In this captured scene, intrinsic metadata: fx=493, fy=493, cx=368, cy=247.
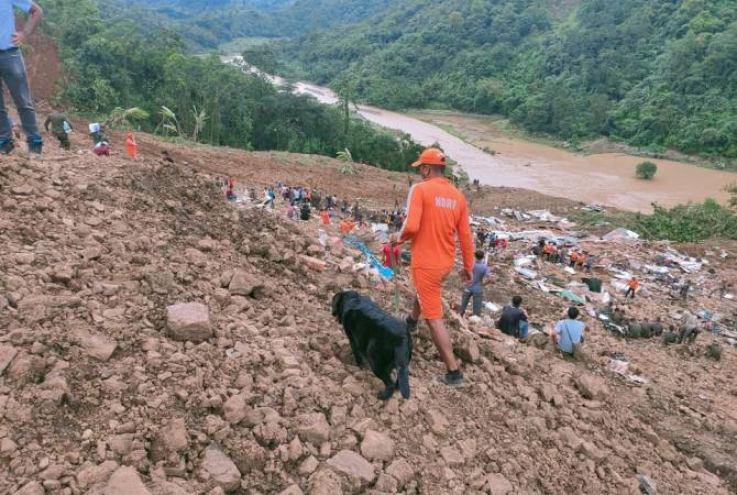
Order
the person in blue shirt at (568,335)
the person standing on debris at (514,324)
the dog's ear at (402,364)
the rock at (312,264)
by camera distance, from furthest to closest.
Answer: the person standing on debris at (514,324) → the person in blue shirt at (568,335) → the rock at (312,264) → the dog's ear at (402,364)

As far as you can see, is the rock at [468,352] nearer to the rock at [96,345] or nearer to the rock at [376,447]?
the rock at [376,447]

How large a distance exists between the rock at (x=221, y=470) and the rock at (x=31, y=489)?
20.8 inches

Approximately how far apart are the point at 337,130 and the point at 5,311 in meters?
Answer: 26.3

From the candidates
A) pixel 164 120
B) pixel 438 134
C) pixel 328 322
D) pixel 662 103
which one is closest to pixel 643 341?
pixel 328 322

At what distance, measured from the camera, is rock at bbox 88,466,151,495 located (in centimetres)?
167

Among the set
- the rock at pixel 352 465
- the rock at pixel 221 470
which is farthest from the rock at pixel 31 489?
the rock at pixel 352 465

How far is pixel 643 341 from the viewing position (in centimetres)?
675

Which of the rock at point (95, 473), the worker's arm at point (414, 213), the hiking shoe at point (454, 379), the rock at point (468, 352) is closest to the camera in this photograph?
the rock at point (95, 473)

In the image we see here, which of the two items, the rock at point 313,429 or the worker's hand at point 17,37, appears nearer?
the rock at point 313,429

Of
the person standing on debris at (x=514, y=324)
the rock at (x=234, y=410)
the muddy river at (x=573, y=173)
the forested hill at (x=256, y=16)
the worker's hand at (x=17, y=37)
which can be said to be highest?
the forested hill at (x=256, y=16)

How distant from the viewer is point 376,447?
232 cm

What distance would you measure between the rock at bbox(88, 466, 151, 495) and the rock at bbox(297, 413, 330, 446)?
71 cm

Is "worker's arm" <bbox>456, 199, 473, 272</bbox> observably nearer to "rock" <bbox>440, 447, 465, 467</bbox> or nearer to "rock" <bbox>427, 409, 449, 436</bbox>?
"rock" <bbox>427, 409, 449, 436</bbox>

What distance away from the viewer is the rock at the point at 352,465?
2150 millimetres
